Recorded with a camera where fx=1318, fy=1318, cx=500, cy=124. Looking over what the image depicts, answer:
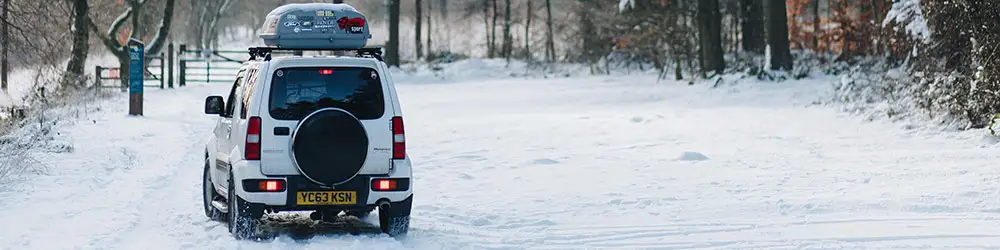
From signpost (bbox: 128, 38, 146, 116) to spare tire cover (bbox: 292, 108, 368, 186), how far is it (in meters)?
16.0

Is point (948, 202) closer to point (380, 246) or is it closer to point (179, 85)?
point (380, 246)

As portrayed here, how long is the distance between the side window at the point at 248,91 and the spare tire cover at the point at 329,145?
0.55m

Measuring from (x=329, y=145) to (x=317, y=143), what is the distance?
9cm

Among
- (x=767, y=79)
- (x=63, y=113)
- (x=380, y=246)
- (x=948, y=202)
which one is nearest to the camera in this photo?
(x=380, y=246)


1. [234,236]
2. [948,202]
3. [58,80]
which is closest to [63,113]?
[58,80]

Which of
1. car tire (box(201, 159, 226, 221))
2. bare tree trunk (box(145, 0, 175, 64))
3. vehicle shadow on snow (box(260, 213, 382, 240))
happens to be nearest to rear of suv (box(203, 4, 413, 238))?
vehicle shadow on snow (box(260, 213, 382, 240))

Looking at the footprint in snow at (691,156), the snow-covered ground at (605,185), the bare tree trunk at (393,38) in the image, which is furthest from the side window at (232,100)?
the bare tree trunk at (393,38)

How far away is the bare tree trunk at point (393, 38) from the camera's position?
47906 millimetres

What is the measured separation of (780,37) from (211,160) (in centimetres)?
2274

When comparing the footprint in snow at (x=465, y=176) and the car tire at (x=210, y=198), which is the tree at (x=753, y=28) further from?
the car tire at (x=210, y=198)

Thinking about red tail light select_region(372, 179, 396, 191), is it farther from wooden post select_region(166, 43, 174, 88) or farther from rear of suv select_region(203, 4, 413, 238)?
wooden post select_region(166, 43, 174, 88)

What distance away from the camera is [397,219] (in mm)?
10523

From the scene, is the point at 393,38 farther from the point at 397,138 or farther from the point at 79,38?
the point at 397,138

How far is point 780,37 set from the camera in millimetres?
32375
